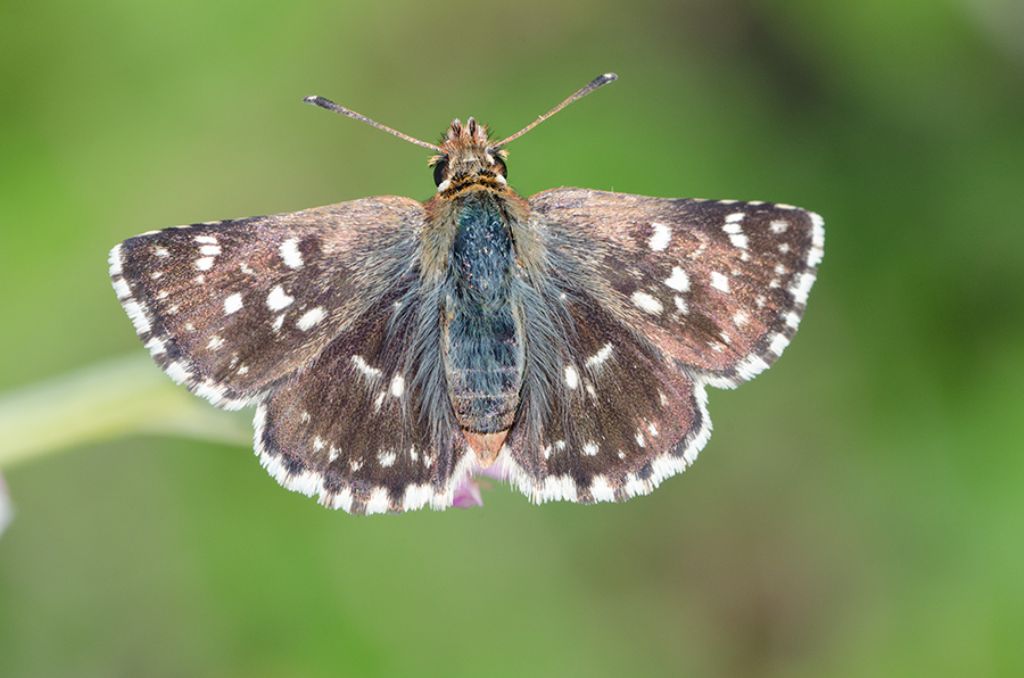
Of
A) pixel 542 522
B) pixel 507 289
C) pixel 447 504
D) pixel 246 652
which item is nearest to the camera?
pixel 447 504

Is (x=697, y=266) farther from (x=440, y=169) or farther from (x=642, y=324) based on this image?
(x=440, y=169)

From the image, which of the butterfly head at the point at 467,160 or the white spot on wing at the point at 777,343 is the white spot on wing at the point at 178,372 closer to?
the butterfly head at the point at 467,160

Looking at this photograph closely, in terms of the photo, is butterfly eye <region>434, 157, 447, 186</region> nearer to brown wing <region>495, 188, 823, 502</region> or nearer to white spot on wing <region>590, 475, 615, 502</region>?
brown wing <region>495, 188, 823, 502</region>

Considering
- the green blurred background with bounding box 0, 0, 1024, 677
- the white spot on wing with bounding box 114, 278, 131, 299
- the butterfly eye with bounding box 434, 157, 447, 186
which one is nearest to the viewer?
the white spot on wing with bounding box 114, 278, 131, 299

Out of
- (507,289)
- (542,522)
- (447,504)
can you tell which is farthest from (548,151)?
(447,504)

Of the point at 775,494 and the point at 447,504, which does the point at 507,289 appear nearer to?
the point at 447,504

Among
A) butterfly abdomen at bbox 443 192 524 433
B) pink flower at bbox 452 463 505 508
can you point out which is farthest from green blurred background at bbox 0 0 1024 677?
butterfly abdomen at bbox 443 192 524 433

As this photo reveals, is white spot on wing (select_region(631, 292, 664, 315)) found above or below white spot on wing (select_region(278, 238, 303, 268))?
below

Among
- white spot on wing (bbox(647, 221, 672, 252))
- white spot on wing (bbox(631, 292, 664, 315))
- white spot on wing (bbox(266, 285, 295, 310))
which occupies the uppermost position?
white spot on wing (bbox(647, 221, 672, 252))
